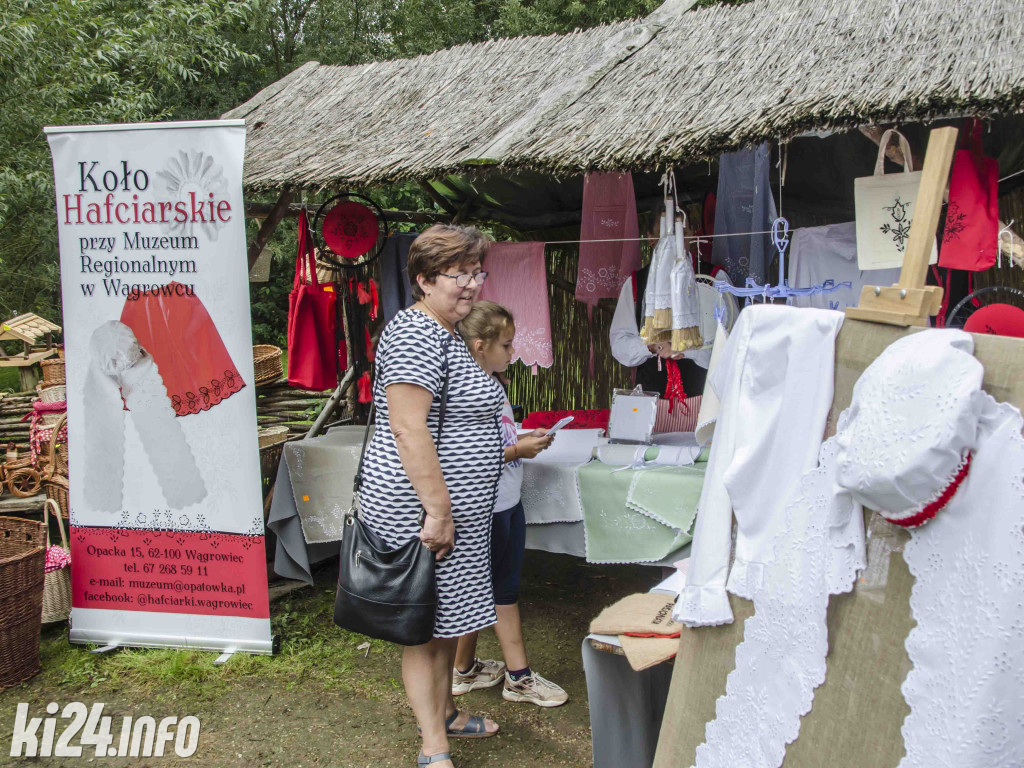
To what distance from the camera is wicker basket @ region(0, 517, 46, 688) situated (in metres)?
3.54

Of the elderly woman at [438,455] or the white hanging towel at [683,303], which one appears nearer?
the elderly woman at [438,455]

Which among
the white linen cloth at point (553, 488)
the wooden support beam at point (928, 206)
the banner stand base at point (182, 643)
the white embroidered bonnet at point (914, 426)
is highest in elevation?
the wooden support beam at point (928, 206)

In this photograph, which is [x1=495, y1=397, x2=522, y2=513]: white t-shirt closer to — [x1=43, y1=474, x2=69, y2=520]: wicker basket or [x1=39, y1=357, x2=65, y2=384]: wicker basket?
[x1=43, y1=474, x2=69, y2=520]: wicker basket

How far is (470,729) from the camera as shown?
3.02 m

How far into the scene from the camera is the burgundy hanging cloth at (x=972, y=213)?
3.19 meters

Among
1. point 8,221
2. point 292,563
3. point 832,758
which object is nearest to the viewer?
point 832,758

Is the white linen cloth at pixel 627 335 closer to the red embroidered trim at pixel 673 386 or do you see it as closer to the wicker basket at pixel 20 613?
the red embroidered trim at pixel 673 386

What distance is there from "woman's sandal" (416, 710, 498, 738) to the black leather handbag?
0.74 metres

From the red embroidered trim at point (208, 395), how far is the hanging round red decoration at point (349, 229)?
1.19m

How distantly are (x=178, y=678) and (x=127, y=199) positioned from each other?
2060 millimetres

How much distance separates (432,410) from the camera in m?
2.39

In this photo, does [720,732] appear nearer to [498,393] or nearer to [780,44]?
[498,393]

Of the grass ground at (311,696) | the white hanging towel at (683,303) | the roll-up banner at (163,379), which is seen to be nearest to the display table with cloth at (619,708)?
the grass ground at (311,696)

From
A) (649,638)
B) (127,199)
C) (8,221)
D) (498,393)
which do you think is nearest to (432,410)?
(498,393)
